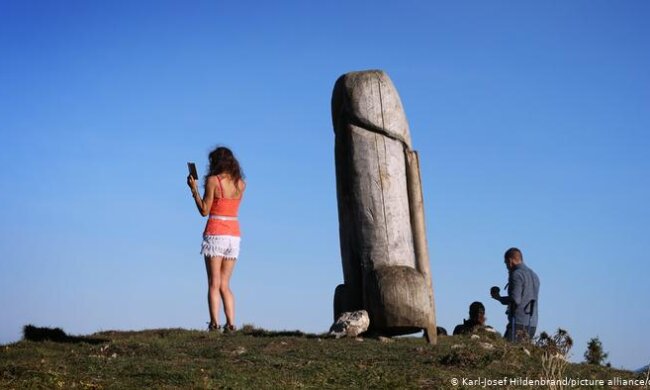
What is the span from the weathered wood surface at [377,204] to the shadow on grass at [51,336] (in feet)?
12.1

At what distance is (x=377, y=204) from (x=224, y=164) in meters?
2.45

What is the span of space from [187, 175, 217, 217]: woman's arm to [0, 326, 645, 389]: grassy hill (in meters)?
1.86

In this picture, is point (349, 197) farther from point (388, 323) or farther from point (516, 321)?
point (516, 321)

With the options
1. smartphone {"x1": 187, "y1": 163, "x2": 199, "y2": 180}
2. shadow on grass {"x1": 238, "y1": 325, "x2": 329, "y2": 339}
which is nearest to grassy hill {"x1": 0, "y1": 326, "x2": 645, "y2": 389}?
shadow on grass {"x1": 238, "y1": 325, "x2": 329, "y2": 339}

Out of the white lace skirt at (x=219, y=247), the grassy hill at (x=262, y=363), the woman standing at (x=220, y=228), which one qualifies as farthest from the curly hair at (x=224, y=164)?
the grassy hill at (x=262, y=363)

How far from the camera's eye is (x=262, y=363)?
10.4 m

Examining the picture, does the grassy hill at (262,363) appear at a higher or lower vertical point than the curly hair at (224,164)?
lower

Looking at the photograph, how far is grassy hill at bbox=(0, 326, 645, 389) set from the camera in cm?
940

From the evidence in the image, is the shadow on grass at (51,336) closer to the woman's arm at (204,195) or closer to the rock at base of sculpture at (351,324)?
the woman's arm at (204,195)

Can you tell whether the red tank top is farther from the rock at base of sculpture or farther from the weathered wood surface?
the rock at base of sculpture

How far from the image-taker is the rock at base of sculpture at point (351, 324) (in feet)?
41.1

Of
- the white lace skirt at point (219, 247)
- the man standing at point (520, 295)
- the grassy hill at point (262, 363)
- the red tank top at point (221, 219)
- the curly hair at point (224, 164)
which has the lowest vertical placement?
the grassy hill at point (262, 363)

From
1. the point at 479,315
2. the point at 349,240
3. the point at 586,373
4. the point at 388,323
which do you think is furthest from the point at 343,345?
the point at 479,315

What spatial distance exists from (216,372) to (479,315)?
21.0ft
